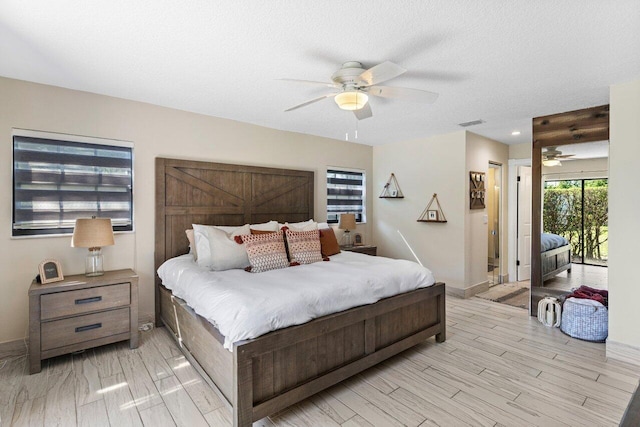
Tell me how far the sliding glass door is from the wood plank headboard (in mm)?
3225

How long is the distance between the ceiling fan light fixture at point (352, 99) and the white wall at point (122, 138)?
2.02m

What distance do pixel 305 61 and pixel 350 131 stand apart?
7.67 ft

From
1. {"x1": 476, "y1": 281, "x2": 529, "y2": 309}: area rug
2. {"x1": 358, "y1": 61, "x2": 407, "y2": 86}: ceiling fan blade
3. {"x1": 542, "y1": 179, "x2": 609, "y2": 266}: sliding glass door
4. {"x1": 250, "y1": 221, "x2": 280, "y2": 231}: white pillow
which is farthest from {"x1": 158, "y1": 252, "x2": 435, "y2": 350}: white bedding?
{"x1": 476, "y1": 281, "x2": 529, "y2": 309}: area rug

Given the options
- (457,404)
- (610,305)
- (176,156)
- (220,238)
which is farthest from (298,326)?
(610,305)

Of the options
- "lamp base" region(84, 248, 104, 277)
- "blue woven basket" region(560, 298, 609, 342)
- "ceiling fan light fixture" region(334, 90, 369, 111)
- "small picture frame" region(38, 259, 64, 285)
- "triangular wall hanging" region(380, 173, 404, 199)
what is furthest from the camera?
"triangular wall hanging" region(380, 173, 404, 199)

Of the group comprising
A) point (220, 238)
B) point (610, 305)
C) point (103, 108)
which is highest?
point (103, 108)

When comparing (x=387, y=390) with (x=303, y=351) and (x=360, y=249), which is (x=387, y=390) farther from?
(x=360, y=249)

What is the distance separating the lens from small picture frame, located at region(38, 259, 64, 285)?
2705 millimetres

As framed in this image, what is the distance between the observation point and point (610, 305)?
2924 mm

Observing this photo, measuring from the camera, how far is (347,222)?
4852 millimetres

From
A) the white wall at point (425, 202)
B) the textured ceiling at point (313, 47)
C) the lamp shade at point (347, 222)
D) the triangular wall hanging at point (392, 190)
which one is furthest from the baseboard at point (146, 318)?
the triangular wall hanging at point (392, 190)

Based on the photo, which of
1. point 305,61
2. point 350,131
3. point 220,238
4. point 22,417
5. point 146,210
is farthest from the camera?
point 350,131

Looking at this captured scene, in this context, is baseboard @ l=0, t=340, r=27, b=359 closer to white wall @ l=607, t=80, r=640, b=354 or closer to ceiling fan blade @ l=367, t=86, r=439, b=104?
ceiling fan blade @ l=367, t=86, r=439, b=104

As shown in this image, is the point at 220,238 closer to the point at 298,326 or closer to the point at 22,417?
the point at 298,326
